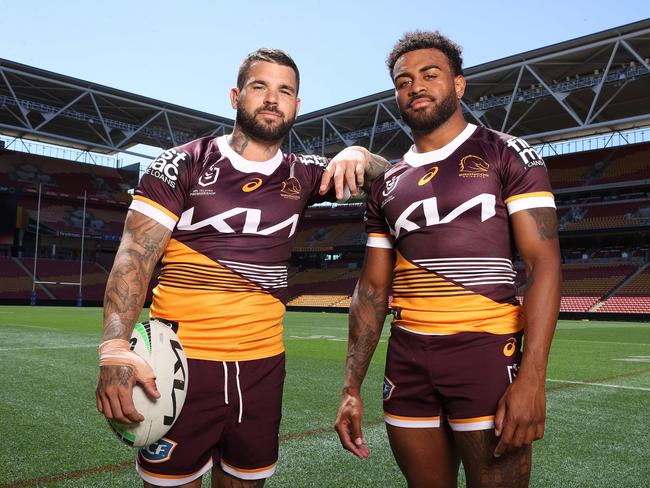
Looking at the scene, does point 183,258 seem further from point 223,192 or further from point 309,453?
point 309,453

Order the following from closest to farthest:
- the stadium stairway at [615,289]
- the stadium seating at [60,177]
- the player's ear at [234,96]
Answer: the player's ear at [234,96] → the stadium stairway at [615,289] → the stadium seating at [60,177]

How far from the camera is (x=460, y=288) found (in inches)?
88.4

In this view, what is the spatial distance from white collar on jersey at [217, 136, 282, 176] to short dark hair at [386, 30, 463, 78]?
28.9 inches

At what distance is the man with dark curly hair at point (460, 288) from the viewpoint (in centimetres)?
210

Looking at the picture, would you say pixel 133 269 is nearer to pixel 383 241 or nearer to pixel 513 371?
pixel 383 241

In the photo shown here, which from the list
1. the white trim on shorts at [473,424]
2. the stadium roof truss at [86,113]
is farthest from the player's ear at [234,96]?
the stadium roof truss at [86,113]

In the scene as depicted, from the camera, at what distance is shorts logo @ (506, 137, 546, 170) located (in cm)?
221

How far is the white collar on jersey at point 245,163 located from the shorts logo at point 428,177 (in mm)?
687

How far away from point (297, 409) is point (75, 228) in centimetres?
4045

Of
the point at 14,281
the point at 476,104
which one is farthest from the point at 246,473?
the point at 14,281

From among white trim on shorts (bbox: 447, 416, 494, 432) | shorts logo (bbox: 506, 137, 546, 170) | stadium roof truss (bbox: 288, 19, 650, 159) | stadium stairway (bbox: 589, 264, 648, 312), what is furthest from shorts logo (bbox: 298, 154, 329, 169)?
stadium stairway (bbox: 589, 264, 648, 312)

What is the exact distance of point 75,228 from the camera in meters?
41.8

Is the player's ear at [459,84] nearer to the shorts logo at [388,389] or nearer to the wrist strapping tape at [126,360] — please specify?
the shorts logo at [388,389]

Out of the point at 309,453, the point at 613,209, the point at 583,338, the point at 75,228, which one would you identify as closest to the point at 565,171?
the point at 613,209
